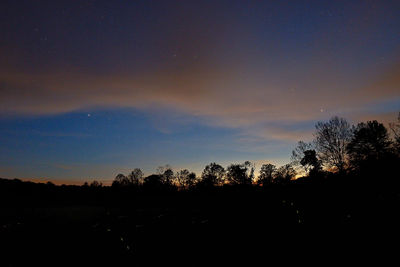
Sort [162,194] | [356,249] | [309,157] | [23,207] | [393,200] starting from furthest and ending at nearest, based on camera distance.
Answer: [309,157] → [162,194] → [23,207] → [393,200] → [356,249]

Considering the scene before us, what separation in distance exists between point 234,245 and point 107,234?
603cm

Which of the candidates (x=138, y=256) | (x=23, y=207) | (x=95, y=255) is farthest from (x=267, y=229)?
(x=23, y=207)

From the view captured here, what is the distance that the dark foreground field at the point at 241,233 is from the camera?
21.6 ft

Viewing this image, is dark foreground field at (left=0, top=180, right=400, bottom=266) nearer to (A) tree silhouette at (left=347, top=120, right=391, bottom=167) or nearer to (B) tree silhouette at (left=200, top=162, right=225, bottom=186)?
(A) tree silhouette at (left=347, top=120, right=391, bottom=167)

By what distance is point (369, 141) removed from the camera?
1607 inches

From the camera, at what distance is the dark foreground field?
Answer: 21.6 feet

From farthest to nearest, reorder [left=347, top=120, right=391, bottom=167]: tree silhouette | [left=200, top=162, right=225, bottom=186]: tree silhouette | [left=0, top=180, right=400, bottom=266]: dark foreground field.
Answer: [left=200, top=162, right=225, bottom=186]: tree silhouette
[left=347, top=120, right=391, bottom=167]: tree silhouette
[left=0, top=180, right=400, bottom=266]: dark foreground field

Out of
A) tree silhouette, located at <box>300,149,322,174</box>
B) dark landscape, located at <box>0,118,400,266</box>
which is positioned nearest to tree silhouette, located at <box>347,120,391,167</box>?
tree silhouette, located at <box>300,149,322,174</box>

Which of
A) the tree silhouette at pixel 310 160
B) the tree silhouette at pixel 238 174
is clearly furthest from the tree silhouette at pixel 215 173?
the tree silhouette at pixel 310 160

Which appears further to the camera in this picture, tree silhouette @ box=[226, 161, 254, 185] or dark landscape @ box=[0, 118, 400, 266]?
tree silhouette @ box=[226, 161, 254, 185]

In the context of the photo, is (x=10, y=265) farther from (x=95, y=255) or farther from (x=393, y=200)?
(x=393, y=200)

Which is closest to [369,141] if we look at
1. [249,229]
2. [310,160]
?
[310,160]

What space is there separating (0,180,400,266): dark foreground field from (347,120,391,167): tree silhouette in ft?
117

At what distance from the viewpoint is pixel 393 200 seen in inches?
282
